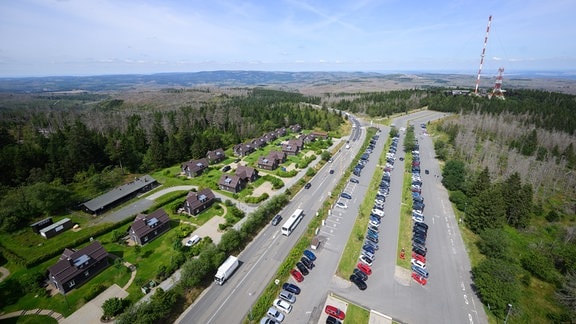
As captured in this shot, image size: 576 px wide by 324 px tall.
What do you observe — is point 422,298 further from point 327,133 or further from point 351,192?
point 327,133

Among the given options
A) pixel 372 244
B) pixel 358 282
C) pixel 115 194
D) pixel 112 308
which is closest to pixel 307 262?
pixel 358 282

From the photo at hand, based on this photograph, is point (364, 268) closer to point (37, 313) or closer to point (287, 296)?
point (287, 296)

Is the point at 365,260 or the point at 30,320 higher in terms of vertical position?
the point at 365,260

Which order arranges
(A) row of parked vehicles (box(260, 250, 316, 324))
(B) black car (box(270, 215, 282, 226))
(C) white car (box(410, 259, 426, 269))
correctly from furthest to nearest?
1. (B) black car (box(270, 215, 282, 226))
2. (C) white car (box(410, 259, 426, 269))
3. (A) row of parked vehicles (box(260, 250, 316, 324))

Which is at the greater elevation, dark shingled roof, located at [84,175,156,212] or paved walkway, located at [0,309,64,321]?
dark shingled roof, located at [84,175,156,212]

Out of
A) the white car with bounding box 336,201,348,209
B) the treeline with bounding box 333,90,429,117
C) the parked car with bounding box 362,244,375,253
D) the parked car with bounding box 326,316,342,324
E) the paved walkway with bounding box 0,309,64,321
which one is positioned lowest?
the paved walkway with bounding box 0,309,64,321

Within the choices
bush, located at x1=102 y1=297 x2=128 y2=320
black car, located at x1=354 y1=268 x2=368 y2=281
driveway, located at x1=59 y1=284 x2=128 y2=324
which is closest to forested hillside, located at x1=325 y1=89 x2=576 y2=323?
black car, located at x1=354 y1=268 x2=368 y2=281

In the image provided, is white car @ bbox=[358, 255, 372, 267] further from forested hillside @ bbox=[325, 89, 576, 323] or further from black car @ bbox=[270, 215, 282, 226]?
black car @ bbox=[270, 215, 282, 226]

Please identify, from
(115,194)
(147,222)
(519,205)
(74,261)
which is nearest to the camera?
(74,261)
